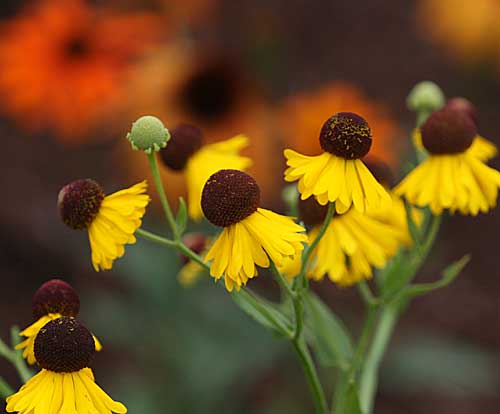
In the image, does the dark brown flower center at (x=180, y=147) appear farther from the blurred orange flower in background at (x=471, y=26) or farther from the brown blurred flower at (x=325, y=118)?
the blurred orange flower in background at (x=471, y=26)

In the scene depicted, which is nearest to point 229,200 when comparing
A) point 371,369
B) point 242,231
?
point 242,231

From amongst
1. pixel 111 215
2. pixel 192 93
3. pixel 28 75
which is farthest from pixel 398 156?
pixel 111 215

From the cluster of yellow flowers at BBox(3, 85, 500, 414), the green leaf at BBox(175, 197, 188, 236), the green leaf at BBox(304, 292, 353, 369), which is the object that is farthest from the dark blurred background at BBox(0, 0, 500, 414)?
the green leaf at BBox(175, 197, 188, 236)

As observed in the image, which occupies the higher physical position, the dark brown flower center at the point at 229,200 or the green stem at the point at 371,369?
the dark brown flower center at the point at 229,200

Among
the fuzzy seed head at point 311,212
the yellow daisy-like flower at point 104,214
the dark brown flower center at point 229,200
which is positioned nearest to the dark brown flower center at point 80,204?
the yellow daisy-like flower at point 104,214

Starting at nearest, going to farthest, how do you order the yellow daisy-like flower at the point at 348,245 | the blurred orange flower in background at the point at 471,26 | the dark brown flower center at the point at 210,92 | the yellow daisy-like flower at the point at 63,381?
the yellow daisy-like flower at the point at 63,381 < the yellow daisy-like flower at the point at 348,245 < the dark brown flower center at the point at 210,92 < the blurred orange flower in background at the point at 471,26

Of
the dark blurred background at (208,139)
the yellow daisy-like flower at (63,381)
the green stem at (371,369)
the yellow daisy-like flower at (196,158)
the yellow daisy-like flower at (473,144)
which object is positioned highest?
the yellow daisy-like flower at (473,144)

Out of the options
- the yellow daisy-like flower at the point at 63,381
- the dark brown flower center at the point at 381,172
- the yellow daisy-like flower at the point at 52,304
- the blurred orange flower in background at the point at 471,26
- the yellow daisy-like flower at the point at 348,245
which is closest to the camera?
the yellow daisy-like flower at the point at 63,381

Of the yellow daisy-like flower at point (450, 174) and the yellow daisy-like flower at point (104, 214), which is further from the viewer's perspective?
the yellow daisy-like flower at point (450, 174)
